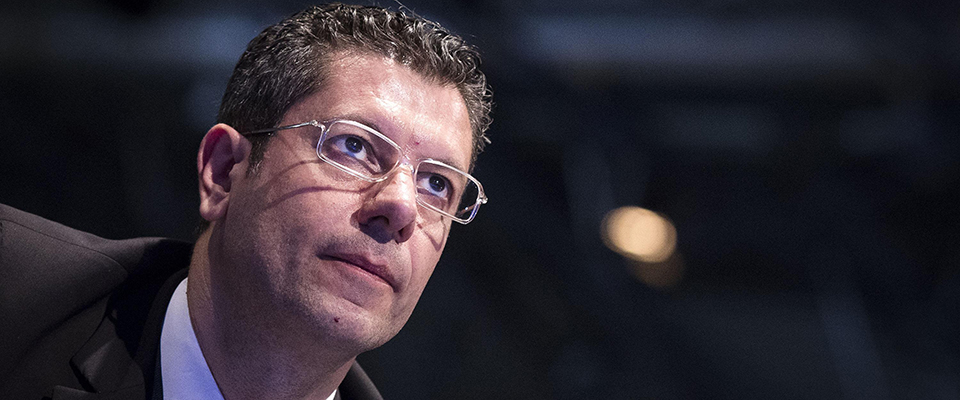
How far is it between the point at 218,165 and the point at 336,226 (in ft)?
1.37

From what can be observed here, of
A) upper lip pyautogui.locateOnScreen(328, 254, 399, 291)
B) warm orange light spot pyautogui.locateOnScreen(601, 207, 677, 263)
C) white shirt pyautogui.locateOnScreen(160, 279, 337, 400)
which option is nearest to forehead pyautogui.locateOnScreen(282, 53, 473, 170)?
upper lip pyautogui.locateOnScreen(328, 254, 399, 291)

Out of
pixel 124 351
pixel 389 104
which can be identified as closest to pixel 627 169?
pixel 389 104

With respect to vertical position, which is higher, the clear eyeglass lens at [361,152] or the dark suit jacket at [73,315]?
the clear eyeglass lens at [361,152]

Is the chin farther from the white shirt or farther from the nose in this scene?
the white shirt

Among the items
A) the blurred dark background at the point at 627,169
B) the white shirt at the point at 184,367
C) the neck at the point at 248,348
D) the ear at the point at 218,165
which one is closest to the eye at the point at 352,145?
the ear at the point at 218,165

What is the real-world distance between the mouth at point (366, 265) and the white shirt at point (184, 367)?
1.49ft

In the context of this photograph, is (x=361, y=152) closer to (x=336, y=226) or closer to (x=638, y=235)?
(x=336, y=226)

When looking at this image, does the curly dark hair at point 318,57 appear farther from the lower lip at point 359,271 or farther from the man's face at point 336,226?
the lower lip at point 359,271

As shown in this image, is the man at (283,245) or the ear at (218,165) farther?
the ear at (218,165)

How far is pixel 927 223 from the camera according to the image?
10.6ft

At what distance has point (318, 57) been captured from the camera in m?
1.57

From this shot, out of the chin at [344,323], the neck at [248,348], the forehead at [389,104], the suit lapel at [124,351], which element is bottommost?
the suit lapel at [124,351]

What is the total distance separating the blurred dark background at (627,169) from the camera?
2494 millimetres

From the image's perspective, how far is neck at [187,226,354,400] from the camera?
1441mm
